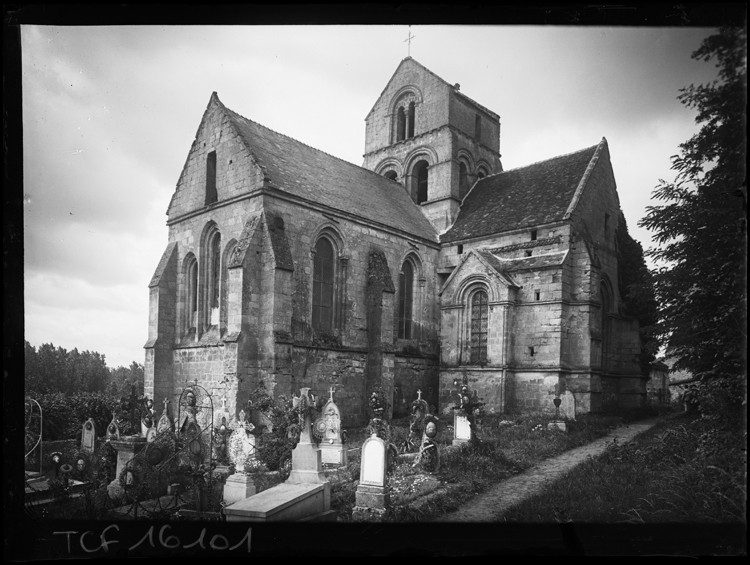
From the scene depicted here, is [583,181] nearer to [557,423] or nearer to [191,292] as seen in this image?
[557,423]

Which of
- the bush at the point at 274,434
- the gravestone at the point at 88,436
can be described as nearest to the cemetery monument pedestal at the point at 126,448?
the bush at the point at 274,434

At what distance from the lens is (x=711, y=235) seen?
28.3ft

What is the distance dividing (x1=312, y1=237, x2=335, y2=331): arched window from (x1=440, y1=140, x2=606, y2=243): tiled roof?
6.44 meters

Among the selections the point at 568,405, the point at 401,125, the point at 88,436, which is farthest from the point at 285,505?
the point at 401,125

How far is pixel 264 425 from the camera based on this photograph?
1503cm

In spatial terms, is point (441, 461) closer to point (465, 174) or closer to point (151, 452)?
point (151, 452)

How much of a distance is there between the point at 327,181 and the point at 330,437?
10.1m

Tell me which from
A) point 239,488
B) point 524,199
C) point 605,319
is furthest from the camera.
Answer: point 524,199

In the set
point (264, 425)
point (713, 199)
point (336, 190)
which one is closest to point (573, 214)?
point (336, 190)

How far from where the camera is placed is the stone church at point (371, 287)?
642 inches

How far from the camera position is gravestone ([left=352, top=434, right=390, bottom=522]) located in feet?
29.0

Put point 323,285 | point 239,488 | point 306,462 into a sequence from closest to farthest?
point 239,488, point 306,462, point 323,285

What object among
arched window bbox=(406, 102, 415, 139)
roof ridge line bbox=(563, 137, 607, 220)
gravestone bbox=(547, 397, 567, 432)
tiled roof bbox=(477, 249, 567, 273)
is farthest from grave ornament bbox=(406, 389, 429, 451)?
arched window bbox=(406, 102, 415, 139)
